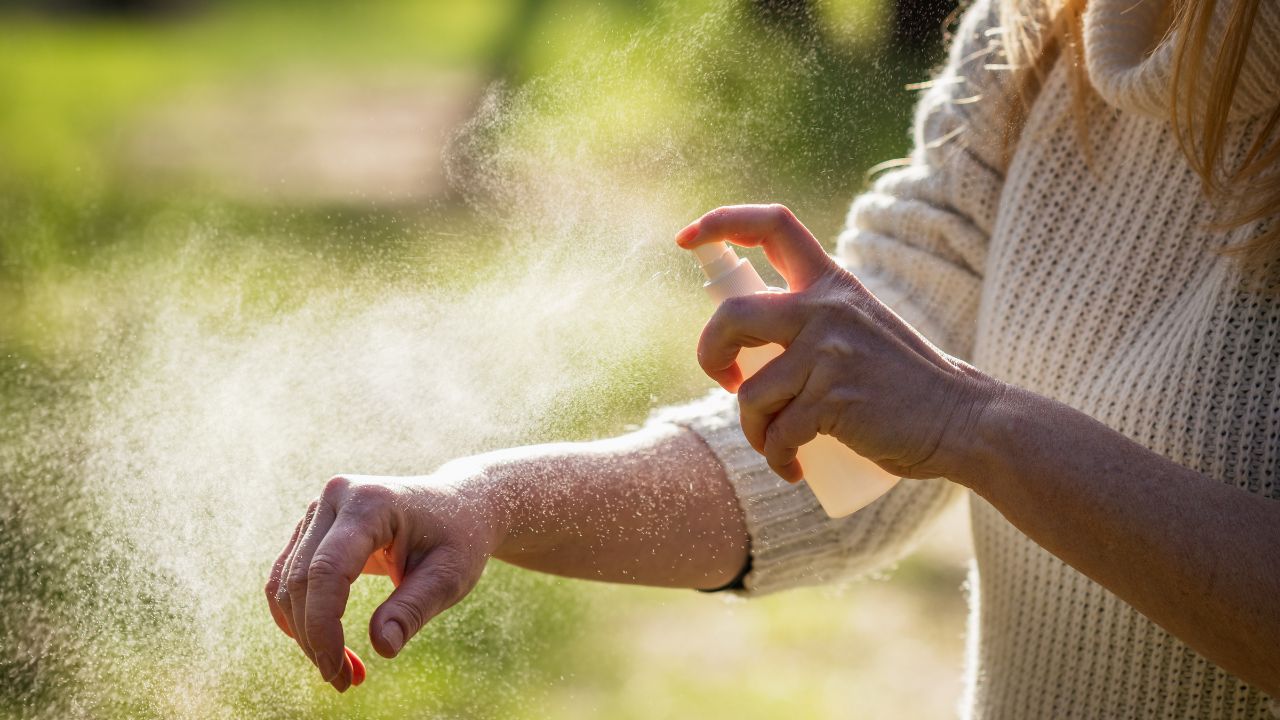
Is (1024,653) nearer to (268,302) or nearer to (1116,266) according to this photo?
(1116,266)

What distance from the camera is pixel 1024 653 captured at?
116 cm

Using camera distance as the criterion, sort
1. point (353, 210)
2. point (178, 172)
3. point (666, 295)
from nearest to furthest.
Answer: point (666, 295), point (353, 210), point (178, 172)

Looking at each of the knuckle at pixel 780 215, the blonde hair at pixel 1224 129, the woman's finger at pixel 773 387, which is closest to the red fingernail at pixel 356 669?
the woman's finger at pixel 773 387

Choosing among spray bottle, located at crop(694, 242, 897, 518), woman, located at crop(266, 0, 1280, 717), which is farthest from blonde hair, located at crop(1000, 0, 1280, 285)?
spray bottle, located at crop(694, 242, 897, 518)

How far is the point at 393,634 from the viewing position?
2.56 ft

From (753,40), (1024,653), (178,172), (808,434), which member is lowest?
(178,172)

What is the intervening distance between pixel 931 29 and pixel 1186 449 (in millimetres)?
735

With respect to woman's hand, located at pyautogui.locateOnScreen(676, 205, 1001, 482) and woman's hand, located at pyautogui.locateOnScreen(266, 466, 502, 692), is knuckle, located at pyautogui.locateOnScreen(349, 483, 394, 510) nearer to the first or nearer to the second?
woman's hand, located at pyautogui.locateOnScreen(266, 466, 502, 692)

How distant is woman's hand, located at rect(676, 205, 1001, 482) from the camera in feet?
2.62

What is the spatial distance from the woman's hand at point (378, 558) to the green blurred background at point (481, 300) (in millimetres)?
310

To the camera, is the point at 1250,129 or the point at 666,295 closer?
the point at 1250,129

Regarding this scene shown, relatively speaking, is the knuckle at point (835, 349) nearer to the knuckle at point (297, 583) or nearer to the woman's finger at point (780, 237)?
the woman's finger at point (780, 237)

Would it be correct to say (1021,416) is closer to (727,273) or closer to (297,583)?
(727,273)

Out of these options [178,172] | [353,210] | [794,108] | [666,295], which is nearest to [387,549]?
[666,295]
